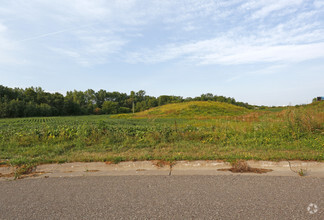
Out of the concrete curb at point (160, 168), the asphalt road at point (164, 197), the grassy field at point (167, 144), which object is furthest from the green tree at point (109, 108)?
the asphalt road at point (164, 197)

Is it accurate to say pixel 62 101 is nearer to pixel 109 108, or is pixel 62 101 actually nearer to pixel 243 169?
pixel 109 108

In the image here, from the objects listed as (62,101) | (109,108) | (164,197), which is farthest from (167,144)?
(109,108)

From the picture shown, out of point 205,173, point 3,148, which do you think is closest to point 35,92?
point 3,148

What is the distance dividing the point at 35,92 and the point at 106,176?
316 feet

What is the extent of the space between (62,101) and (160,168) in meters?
88.5

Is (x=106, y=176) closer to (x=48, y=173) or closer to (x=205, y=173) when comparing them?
(x=48, y=173)

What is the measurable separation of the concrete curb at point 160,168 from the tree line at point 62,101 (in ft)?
221

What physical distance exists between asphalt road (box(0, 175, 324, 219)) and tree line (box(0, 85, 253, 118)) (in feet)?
225

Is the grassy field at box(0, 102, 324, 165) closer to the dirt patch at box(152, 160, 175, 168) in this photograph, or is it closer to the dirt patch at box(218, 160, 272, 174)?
the dirt patch at box(152, 160, 175, 168)

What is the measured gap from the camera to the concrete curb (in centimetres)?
421

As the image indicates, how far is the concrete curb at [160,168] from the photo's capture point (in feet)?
13.8

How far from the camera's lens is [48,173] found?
14.7 feet

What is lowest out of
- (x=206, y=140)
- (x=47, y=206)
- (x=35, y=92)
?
(x=47, y=206)

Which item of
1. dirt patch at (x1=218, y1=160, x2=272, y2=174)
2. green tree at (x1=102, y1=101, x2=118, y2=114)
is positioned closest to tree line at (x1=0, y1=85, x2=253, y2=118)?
green tree at (x1=102, y1=101, x2=118, y2=114)
